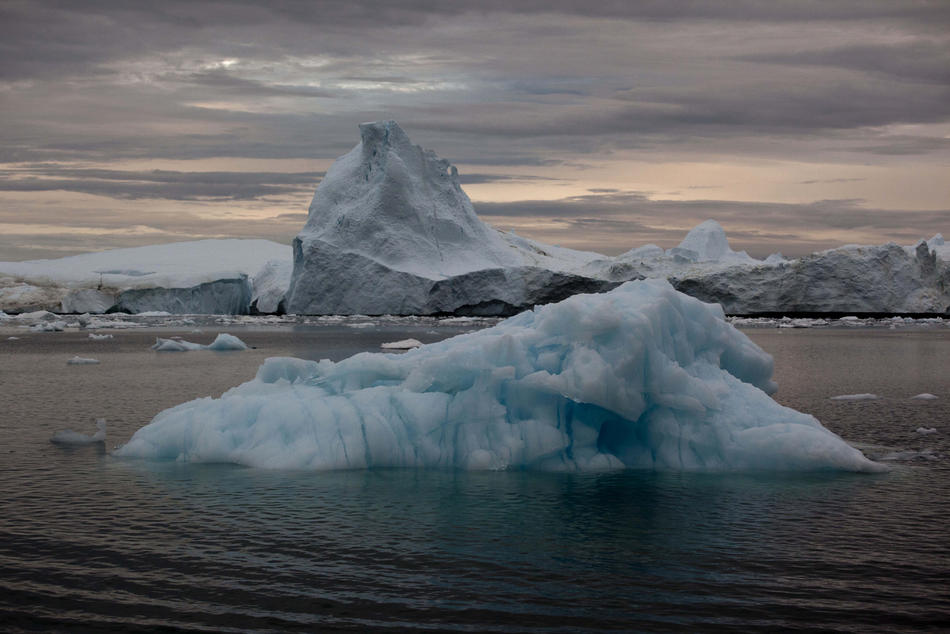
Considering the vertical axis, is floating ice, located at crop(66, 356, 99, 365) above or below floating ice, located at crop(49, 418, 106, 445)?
below

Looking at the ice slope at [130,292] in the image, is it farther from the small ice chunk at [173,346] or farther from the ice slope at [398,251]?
the small ice chunk at [173,346]

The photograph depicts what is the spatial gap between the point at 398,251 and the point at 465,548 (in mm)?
44676

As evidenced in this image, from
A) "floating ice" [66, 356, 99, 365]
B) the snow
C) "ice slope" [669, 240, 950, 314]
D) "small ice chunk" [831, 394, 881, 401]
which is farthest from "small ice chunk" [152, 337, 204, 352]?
"ice slope" [669, 240, 950, 314]

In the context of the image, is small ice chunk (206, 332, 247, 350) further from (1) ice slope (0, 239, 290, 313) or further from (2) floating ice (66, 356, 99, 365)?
(1) ice slope (0, 239, 290, 313)

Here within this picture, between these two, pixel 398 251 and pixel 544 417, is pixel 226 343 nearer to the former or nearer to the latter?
pixel 544 417

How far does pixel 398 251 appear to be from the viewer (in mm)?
50688

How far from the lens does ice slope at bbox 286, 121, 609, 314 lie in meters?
50.1

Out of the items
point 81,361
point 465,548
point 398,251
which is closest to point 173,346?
point 81,361

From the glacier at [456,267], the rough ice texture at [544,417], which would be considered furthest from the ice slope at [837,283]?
the rough ice texture at [544,417]

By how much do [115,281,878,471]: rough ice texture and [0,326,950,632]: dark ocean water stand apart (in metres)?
0.33

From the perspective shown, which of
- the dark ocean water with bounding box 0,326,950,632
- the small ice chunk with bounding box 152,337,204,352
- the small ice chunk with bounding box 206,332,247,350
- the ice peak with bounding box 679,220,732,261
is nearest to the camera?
the dark ocean water with bounding box 0,326,950,632

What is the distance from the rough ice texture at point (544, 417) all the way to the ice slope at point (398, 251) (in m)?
40.4

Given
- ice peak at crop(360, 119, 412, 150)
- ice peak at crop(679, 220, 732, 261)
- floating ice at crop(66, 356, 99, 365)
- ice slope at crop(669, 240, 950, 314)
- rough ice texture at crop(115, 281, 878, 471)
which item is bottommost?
floating ice at crop(66, 356, 99, 365)

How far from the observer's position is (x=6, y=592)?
18.3 ft
